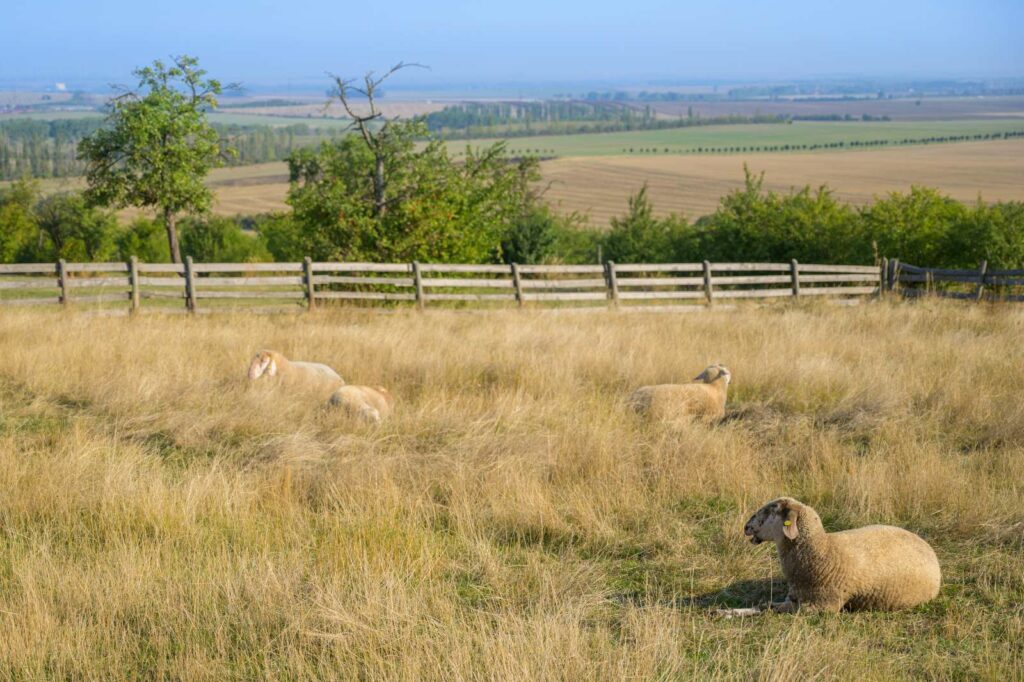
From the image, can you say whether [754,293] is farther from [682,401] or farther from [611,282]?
[682,401]

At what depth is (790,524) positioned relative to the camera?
5.00 m

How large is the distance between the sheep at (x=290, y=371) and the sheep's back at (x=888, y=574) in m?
6.35

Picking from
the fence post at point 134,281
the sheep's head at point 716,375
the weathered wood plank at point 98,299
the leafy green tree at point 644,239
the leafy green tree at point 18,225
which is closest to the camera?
the sheep's head at point 716,375

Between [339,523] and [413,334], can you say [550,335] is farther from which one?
[339,523]

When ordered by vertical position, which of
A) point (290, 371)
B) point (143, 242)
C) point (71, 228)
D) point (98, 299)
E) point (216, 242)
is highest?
point (290, 371)

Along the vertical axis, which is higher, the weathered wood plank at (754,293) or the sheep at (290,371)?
the sheep at (290,371)

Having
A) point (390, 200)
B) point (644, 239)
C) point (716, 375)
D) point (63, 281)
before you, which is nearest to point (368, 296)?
point (390, 200)

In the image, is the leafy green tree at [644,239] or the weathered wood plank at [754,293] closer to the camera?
the weathered wood plank at [754,293]

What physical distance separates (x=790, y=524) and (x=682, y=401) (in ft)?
13.0

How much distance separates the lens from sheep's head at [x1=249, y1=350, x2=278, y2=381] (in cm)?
973

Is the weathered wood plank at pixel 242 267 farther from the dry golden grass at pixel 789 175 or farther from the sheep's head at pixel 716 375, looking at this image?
the dry golden grass at pixel 789 175

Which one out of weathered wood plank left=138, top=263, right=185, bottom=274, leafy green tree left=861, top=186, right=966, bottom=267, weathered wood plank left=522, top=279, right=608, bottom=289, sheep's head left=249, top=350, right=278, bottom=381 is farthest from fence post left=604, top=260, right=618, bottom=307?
leafy green tree left=861, top=186, right=966, bottom=267

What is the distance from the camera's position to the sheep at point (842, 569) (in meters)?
4.93

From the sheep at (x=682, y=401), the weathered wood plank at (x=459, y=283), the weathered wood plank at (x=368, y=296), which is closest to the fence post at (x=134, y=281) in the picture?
the weathered wood plank at (x=368, y=296)
